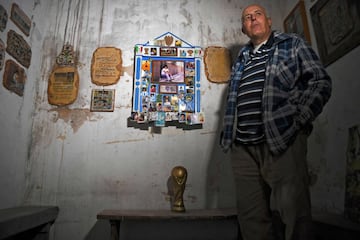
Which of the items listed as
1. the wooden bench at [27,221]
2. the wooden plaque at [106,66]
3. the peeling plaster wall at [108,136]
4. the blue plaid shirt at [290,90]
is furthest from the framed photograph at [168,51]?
the wooden bench at [27,221]

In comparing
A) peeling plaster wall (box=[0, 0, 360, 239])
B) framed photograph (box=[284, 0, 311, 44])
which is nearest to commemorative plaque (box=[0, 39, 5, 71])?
peeling plaster wall (box=[0, 0, 360, 239])

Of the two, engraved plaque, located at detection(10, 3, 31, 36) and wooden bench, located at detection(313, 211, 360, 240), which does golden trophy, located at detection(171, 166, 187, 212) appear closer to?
wooden bench, located at detection(313, 211, 360, 240)

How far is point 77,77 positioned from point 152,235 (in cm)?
124

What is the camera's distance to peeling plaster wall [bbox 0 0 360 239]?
5.18ft

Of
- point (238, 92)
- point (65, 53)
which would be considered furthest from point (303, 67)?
point (65, 53)

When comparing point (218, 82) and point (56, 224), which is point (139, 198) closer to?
point (56, 224)

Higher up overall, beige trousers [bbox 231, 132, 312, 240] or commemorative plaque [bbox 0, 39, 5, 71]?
commemorative plaque [bbox 0, 39, 5, 71]

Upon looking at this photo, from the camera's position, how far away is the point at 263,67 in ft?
4.02

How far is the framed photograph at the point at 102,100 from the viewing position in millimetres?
1787

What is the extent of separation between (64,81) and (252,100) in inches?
53.5

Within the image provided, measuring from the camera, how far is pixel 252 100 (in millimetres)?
1217

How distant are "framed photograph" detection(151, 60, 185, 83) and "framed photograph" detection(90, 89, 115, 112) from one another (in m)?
0.34

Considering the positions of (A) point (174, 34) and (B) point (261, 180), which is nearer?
(B) point (261, 180)

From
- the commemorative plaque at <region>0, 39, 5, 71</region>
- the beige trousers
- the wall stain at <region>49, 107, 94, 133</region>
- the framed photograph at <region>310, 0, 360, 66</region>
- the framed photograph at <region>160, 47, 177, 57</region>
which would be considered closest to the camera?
the beige trousers
